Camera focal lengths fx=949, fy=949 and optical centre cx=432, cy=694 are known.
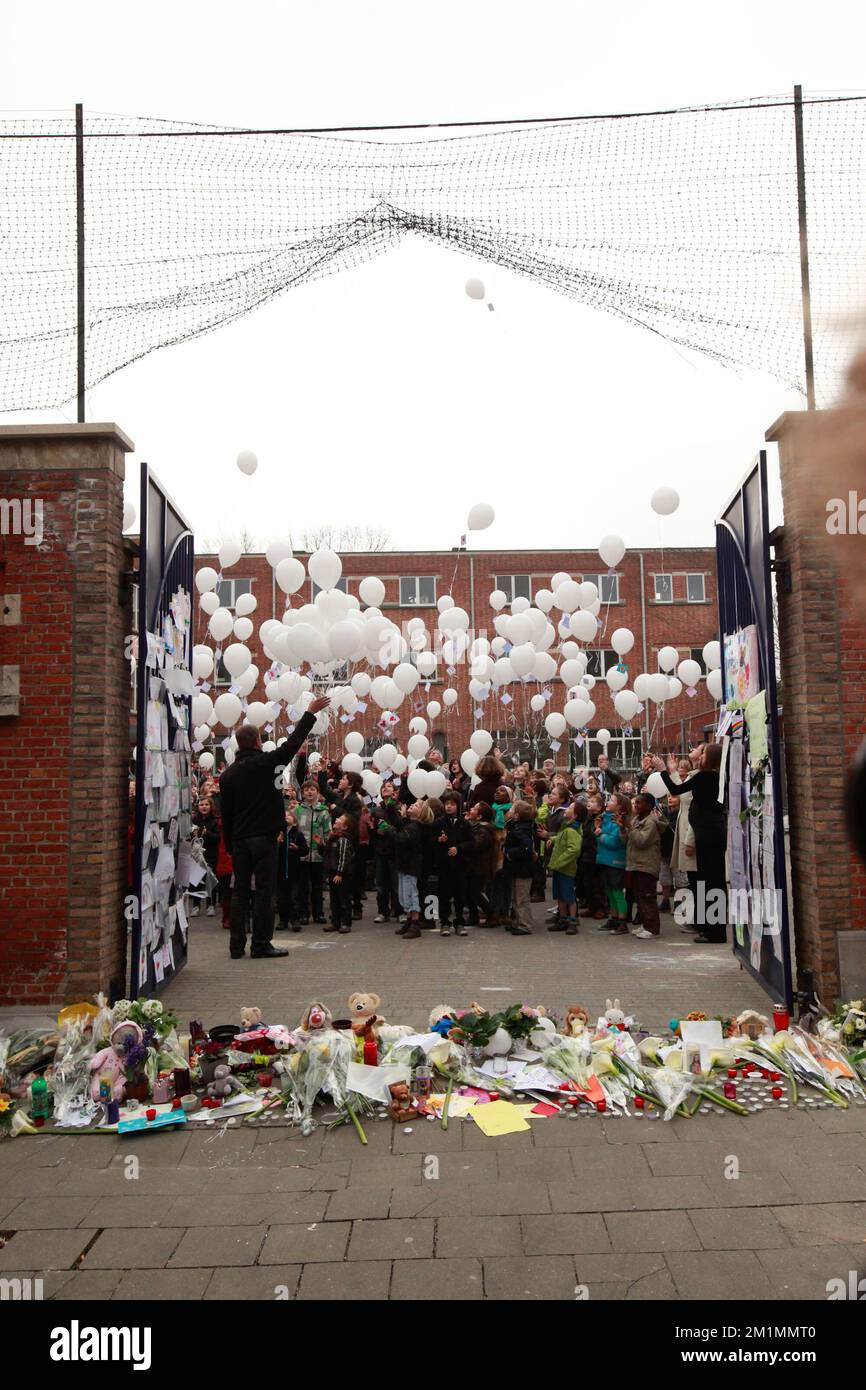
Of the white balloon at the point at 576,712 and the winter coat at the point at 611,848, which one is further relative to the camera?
the white balloon at the point at 576,712

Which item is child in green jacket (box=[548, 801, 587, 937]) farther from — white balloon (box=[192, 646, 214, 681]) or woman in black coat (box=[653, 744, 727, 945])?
white balloon (box=[192, 646, 214, 681])

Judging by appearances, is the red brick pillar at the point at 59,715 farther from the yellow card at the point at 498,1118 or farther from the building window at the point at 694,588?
the building window at the point at 694,588

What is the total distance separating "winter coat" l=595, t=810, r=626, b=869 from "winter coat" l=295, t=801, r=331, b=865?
3067 mm

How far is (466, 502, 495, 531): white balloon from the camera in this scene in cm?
1391

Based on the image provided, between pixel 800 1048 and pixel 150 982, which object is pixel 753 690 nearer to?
pixel 800 1048

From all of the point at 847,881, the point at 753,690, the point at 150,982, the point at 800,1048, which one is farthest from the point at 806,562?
the point at 150,982

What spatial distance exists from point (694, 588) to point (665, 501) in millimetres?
21803

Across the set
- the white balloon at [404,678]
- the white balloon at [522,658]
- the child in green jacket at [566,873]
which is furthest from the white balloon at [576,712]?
the child in green jacket at [566,873]

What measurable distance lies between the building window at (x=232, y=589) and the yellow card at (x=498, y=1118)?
30175 mm

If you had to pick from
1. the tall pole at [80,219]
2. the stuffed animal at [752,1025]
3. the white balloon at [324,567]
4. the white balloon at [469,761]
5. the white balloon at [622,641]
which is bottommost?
the stuffed animal at [752,1025]

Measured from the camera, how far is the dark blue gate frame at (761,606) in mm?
6113

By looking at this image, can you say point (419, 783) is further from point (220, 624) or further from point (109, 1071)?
point (109, 1071)

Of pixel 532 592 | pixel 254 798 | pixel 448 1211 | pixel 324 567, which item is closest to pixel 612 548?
pixel 324 567

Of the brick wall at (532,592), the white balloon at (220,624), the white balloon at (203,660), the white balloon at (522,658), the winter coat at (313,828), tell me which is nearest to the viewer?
the winter coat at (313,828)
